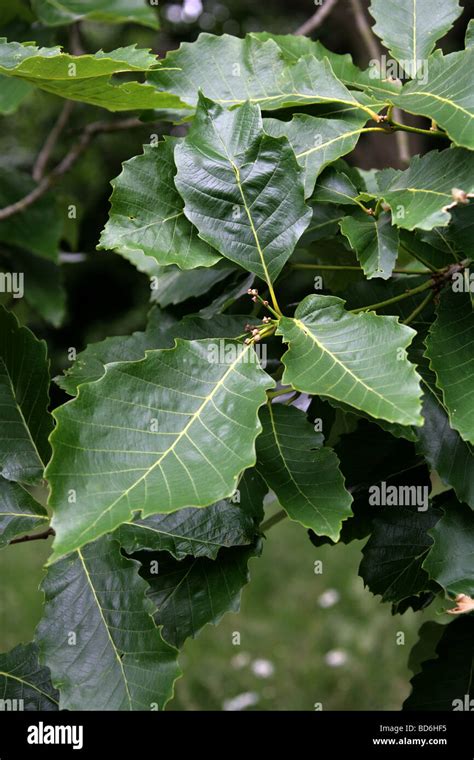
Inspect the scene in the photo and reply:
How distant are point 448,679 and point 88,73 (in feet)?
3.03

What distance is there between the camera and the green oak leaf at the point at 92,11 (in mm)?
1725

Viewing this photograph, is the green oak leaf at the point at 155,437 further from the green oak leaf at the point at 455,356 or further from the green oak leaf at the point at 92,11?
A: the green oak leaf at the point at 92,11

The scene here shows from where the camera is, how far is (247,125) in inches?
37.8

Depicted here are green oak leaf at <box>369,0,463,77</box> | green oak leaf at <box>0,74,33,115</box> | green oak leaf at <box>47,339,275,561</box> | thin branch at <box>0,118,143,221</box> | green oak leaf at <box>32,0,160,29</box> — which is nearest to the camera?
green oak leaf at <box>47,339,275,561</box>

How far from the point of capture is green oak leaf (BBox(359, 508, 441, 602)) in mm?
1107

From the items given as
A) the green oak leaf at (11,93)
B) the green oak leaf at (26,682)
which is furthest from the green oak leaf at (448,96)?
the green oak leaf at (11,93)

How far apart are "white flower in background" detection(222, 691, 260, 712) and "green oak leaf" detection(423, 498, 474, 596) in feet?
6.97

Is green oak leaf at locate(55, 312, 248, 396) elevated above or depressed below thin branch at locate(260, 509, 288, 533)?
above

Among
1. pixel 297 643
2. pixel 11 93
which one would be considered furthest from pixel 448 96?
pixel 297 643

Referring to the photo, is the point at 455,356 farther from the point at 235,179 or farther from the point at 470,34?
the point at 470,34

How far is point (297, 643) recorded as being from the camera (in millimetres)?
3721

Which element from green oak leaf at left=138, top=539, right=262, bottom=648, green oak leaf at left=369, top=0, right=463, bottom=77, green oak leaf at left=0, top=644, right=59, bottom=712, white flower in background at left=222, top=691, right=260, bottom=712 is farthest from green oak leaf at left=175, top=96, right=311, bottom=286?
white flower in background at left=222, top=691, right=260, bottom=712

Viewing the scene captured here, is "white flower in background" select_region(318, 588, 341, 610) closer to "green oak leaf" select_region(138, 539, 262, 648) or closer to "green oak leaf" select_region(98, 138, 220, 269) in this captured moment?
"green oak leaf" select_region(138, 539, 262, 648)

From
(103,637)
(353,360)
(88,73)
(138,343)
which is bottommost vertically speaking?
(103,637)
